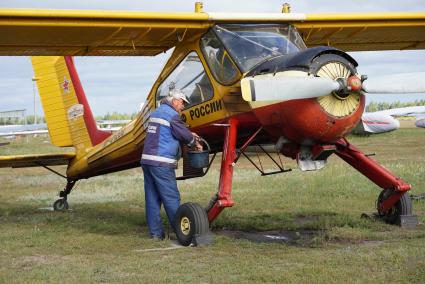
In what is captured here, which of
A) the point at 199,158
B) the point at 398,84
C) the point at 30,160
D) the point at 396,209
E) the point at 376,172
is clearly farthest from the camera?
the point at 30,160

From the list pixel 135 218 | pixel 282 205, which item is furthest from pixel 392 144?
pixel 135 218

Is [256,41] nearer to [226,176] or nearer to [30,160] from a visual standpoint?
[226,176]

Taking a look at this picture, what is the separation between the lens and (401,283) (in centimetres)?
514

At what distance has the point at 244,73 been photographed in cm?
771

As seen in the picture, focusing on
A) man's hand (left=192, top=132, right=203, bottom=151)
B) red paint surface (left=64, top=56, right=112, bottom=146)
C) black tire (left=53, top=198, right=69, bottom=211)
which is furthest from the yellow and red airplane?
red paint surface (left=64, top=56, right=112, bottom=146)

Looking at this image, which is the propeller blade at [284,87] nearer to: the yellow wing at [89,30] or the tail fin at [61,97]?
the yellow wing at [89,30]

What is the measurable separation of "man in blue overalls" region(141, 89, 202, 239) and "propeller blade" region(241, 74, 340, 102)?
1.26 metres

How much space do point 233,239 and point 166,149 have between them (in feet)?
4.63

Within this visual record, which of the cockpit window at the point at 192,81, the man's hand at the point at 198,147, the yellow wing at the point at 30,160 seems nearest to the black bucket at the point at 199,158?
the man's hand at the point at 198,147

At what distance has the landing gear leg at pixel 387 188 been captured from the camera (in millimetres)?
8438

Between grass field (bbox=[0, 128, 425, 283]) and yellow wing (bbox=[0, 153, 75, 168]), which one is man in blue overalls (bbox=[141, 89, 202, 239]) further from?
yellow wing (bbox=[0, 153, 75, 168])

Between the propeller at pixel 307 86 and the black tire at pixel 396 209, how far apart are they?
172 centimetres

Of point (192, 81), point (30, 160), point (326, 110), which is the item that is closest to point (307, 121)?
point (326, 110)

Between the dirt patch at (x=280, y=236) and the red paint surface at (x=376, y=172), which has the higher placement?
the red paint surface at (x=376, y=172)
